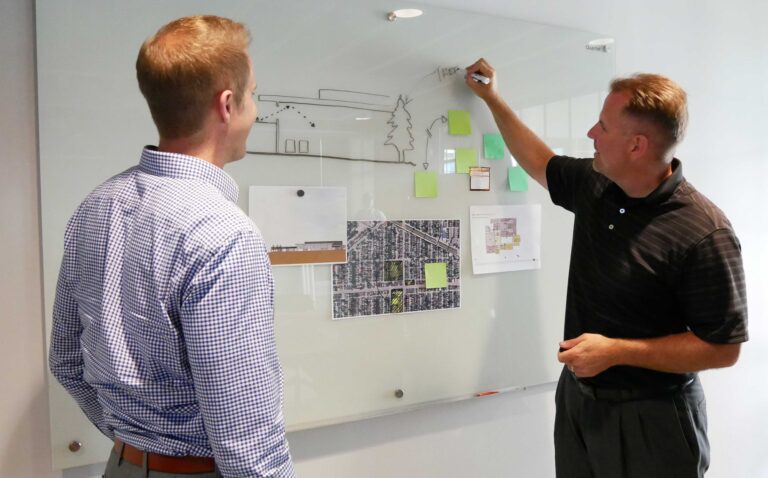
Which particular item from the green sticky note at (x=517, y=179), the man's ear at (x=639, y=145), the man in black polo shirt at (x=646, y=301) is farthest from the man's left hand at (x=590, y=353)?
the green sticky note at (x=517, y=179)

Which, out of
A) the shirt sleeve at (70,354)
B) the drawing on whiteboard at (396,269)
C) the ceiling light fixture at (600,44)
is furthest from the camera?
the ceiling light fixture at (600,44)

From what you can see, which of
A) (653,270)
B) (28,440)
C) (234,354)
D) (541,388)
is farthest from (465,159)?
(28,440)

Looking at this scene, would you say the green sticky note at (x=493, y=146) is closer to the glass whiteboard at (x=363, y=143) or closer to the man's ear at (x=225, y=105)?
the glass whiteboard at (x=363, y=143)

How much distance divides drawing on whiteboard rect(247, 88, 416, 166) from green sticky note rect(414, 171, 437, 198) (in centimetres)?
5

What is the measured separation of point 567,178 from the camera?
1.75 meters

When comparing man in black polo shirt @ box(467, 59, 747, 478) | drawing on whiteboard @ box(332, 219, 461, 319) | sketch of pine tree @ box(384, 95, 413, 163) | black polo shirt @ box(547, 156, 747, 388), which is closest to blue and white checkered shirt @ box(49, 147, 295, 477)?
drawing on whiteboard @ box(332, 219, 461, 319)

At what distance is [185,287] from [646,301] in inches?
47.6

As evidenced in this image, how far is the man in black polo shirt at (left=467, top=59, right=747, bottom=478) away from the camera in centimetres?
A: 144

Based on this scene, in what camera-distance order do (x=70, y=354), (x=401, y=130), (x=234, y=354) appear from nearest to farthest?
1. (x=234, y=354)
2. (x=70, y=354)
3. (x=401, y=130)

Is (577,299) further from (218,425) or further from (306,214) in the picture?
(218,425)

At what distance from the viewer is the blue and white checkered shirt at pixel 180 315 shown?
2.79 feet

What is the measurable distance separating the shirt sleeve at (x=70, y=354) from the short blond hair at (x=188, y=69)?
0.39 m

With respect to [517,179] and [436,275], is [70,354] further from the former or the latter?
[517,179]

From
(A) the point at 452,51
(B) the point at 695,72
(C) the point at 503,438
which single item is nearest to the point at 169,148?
(A) the point at 452,51
